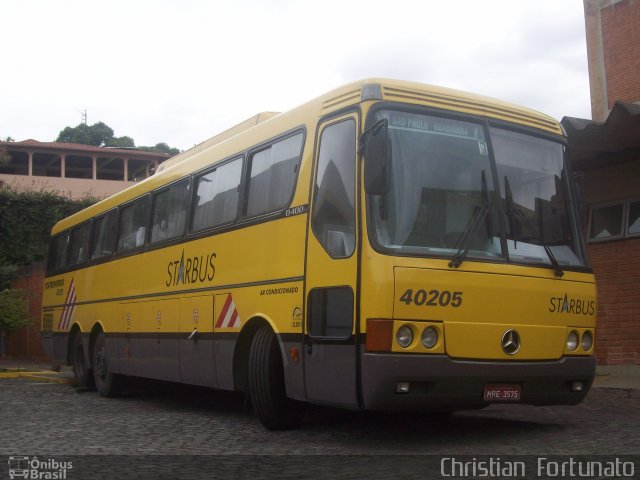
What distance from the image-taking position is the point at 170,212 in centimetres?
1193

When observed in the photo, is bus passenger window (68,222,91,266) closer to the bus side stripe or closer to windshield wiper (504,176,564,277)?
the bus side stripe

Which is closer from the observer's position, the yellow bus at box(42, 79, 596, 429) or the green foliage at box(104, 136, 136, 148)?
the yellow bus at box(42, 79, 596, 429)

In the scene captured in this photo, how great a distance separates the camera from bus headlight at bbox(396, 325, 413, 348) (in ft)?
23.8

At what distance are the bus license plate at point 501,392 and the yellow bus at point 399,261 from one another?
0.02 meters

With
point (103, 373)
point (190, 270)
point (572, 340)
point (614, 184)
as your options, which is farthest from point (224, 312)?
point (614, 184)

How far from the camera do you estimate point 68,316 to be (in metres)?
16.1

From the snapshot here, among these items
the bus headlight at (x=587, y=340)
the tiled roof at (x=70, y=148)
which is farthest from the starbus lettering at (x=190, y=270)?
the tiled roof at (x=70, y=148)

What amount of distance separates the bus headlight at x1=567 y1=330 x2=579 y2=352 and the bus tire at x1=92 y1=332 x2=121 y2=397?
7720mm

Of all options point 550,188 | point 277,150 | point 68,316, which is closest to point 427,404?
point 550,188

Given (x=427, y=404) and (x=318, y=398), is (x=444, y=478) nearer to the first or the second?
(x=427, y=404)

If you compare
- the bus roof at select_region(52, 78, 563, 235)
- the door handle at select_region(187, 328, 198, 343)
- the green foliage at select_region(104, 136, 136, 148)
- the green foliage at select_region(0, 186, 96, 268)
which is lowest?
the door handle at select_region(187, 328, 198, 343)

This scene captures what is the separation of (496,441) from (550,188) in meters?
2.43

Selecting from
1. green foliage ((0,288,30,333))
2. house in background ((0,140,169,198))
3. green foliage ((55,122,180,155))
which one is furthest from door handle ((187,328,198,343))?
green foliage ((55,122,180,155))

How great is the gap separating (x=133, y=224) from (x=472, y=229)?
7.03m
